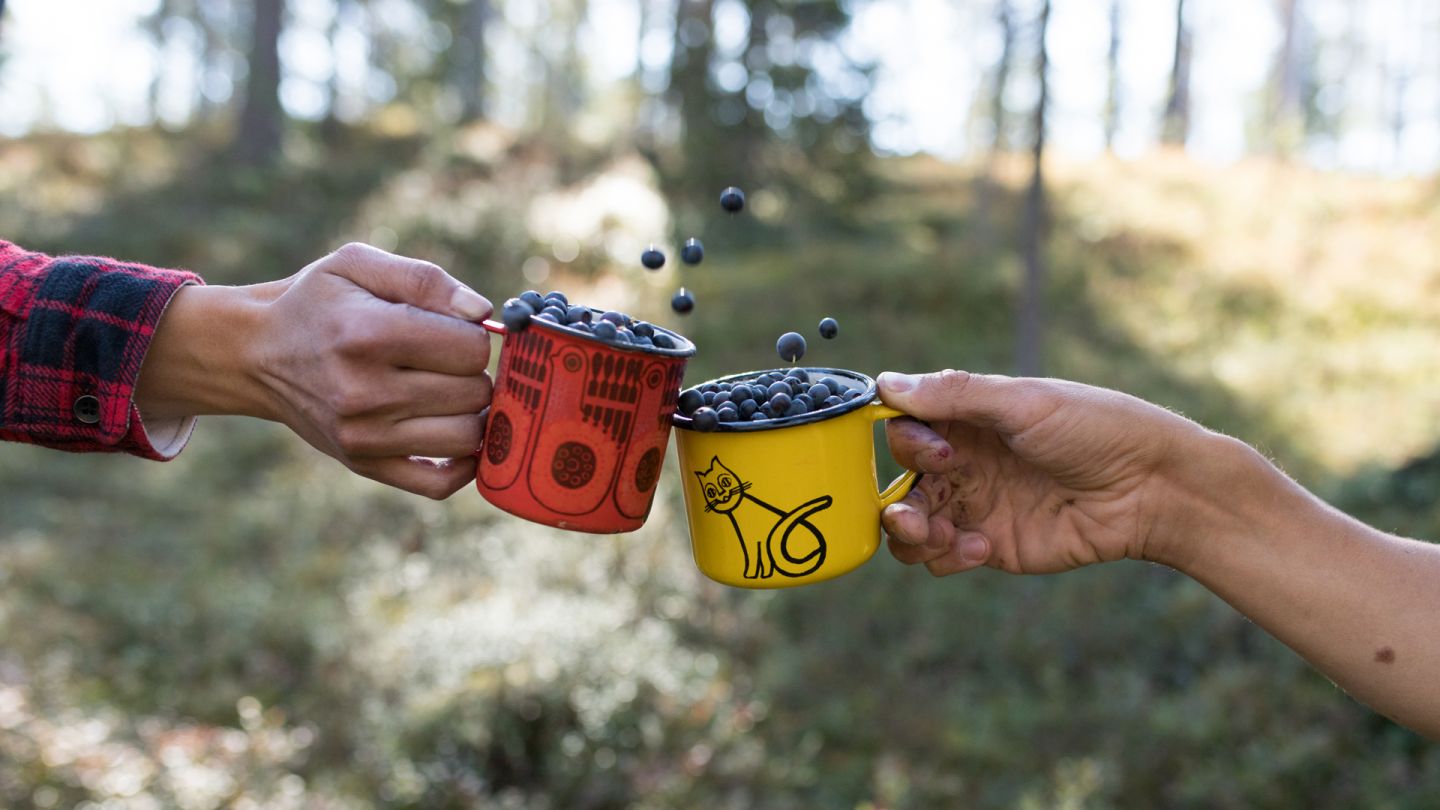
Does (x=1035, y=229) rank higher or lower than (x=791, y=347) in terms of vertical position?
higher

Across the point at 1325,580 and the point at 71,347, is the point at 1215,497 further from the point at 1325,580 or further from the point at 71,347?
the point at 71,347

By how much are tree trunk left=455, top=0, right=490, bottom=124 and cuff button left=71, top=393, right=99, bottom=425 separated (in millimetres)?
21313

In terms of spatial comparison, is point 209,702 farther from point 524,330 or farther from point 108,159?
point 108,159

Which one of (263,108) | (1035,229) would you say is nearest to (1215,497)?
(1035,229)

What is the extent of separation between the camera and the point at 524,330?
1.78 metres

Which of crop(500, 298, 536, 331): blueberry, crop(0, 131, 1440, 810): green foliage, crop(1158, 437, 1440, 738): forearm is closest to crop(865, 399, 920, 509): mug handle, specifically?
crop(1158, 437, 1440, 738): forearm

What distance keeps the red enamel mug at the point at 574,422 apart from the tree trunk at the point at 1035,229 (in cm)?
561

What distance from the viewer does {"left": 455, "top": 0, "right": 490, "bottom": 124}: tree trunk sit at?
2236 cm

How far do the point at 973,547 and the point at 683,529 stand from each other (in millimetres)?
4813

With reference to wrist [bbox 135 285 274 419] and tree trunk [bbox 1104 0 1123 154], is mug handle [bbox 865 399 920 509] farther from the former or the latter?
tree trunk [bbox 1104 0 1123 154]

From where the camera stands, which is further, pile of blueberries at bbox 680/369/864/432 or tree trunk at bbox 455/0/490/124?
tree trunk at bbox 455/0/490/124

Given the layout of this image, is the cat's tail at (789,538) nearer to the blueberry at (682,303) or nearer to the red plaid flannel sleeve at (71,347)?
the blueberry at (682,303)

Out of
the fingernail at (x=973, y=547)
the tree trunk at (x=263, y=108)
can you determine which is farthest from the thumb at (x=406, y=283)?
the tree trunk at (x=263, y=108)

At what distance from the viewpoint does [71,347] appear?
188cm
